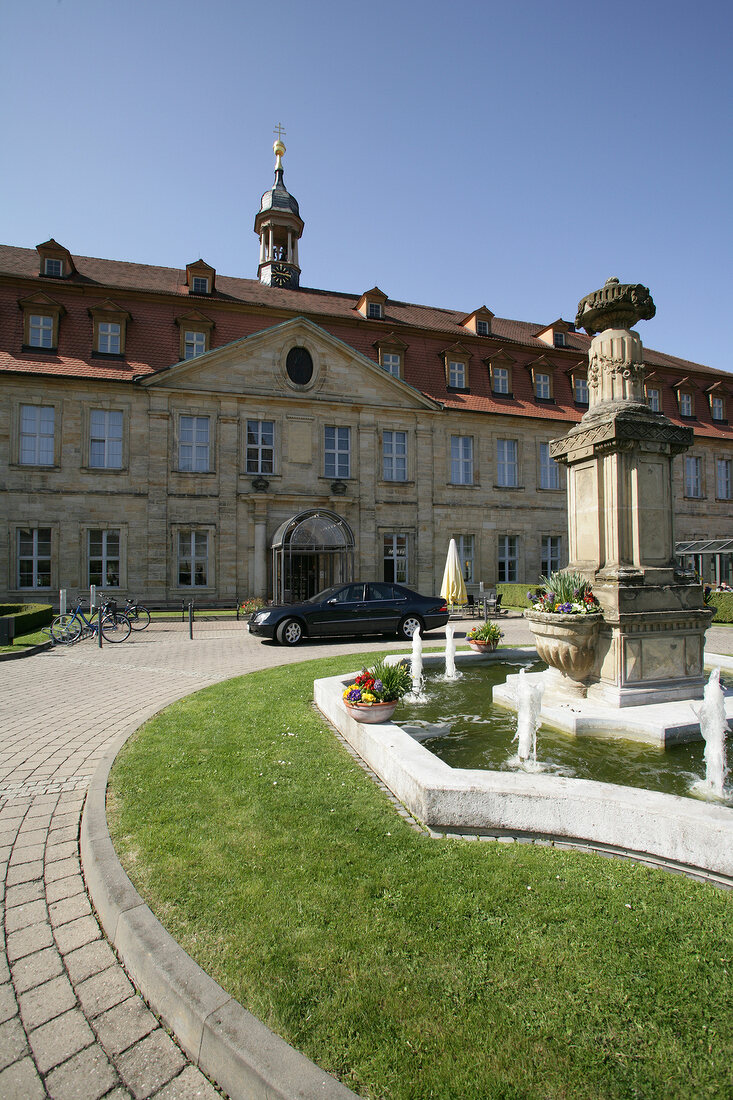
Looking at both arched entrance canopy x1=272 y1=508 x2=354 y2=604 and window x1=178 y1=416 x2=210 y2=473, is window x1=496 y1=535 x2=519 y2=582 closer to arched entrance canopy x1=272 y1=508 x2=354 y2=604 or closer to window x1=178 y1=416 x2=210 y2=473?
arched entrance canopy x1=272 y1=508 x2=354 y2=604

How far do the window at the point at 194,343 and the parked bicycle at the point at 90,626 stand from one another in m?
12.5

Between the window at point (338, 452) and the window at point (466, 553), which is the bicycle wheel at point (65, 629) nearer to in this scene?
the window at point (338, 452)

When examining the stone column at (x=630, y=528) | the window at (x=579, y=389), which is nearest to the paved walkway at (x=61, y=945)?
the stone column at (x=630, y=528)

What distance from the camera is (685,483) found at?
110 ft

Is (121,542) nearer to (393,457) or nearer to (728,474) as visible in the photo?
(393,457)

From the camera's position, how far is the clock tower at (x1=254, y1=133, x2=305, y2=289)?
104 feet

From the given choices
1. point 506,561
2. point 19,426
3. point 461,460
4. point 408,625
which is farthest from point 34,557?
point 506,561

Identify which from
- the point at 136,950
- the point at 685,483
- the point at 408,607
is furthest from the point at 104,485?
the point at 685,483

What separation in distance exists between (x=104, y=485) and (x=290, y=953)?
75.4 ft

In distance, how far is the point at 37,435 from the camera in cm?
2231

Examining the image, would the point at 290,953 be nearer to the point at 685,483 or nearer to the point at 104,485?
the point at 104,485

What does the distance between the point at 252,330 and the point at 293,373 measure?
2725 mm

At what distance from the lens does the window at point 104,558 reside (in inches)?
893

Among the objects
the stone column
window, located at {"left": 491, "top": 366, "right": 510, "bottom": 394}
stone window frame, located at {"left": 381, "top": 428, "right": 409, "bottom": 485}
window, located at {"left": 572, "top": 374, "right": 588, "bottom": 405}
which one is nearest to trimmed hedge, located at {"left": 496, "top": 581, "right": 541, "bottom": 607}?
stone window frame, located at {"left": 381, "top": 428, "right": 409, "bottom": 485}
